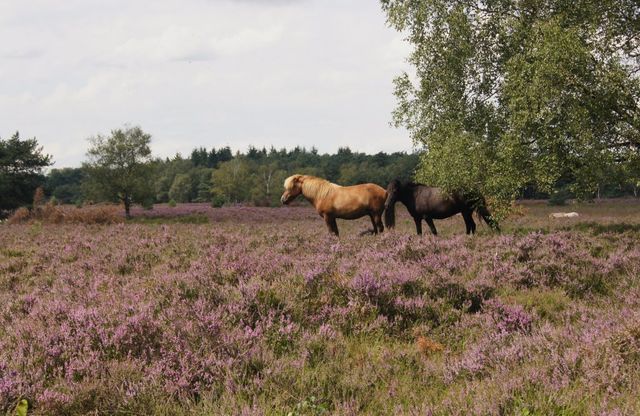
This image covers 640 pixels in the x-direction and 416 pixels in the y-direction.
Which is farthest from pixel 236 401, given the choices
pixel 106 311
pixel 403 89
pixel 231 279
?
pixel 403 89

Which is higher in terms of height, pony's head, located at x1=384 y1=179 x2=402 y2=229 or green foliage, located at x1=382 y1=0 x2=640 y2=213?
green foliage, located at x1=382 y1=0 x2=640 y2=213

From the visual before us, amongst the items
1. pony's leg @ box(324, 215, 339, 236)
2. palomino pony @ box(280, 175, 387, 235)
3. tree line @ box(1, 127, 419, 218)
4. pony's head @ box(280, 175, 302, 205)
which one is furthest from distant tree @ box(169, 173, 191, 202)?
pony's leg @ box(324, 215, 339, 236)

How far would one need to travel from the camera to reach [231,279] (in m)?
6.70

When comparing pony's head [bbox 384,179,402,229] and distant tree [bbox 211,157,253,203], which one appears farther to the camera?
distant tree [bbox 211,157,253,203]

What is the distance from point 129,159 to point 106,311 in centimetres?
5122

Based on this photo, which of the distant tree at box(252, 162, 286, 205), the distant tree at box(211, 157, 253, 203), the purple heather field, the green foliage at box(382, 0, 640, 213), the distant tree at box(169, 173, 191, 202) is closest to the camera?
the purple heather field

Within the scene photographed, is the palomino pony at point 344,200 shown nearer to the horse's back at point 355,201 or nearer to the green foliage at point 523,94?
the horse's back at point 355,201

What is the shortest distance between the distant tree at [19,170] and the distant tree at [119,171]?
181 inches

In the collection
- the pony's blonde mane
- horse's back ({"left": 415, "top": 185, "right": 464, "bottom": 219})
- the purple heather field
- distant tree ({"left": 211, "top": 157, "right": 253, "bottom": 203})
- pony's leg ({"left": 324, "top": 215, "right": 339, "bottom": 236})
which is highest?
distant tree ({"left": 211, "top": 157, "right": 253, "bottom": 203})

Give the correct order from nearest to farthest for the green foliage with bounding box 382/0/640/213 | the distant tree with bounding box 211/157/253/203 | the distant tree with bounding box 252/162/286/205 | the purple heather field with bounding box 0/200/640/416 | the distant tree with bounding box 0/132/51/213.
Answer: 1. the purple heather field with bounding box 0/200/640/416
2. the green foliage with bounding box 382/0/640/213
3. the distant tree with bounding box 0/132/51/213
4. the distant tree with bounding box 252/162/286/205
5. the distant tree with bounding box 211/157/253/203

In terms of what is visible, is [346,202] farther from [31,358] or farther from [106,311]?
[31,358]

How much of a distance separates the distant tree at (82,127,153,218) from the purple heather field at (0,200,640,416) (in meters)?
44.5

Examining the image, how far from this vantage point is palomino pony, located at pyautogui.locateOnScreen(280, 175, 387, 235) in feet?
48.0

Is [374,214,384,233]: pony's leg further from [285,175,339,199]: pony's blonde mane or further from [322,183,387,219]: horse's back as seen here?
[285,175,339,199]: pony's blonde mane
